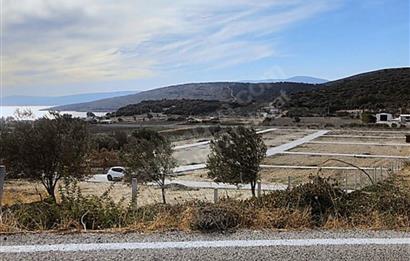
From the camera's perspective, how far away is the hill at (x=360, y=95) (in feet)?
196

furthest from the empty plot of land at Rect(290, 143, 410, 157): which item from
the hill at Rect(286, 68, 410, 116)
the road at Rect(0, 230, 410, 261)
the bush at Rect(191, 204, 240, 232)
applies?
the road at Rect(0, 230, 410, 261)

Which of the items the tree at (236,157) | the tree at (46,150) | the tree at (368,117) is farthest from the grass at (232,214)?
the tree at (368,117)

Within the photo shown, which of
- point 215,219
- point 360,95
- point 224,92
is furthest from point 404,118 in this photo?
point 215,219

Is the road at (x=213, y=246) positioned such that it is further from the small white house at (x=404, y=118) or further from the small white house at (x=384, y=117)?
the small white house at (x=384, y=117)

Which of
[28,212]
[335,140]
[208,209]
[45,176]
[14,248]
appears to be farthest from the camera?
[335,140]

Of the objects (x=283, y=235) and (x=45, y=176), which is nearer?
(x=283, y=235)

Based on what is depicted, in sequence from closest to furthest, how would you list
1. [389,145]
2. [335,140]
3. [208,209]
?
[208,209] < [389,145] < [335,140]

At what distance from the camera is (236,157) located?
31.1 meters

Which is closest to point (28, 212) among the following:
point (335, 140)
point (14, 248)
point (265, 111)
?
point (14, 248)

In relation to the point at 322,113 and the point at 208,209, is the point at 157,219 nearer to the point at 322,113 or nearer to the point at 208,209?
the point at 208,209

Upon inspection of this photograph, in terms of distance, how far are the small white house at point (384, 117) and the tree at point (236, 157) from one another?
5034cm

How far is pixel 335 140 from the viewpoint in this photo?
6888 centimetres

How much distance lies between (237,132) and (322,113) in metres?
60.9

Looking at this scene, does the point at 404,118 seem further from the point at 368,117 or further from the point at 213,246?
the point at 213,246
